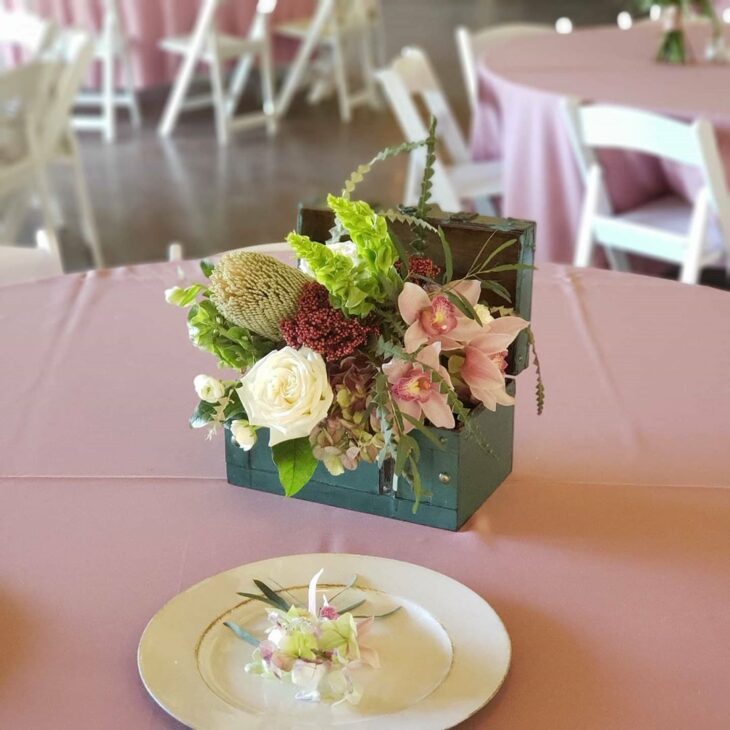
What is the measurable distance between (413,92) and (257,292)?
284 centimetres

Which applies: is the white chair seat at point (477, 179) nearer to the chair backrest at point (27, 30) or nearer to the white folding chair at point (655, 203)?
the white folding chair at point (655, 203)

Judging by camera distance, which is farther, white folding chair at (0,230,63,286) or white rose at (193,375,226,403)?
white folding chair at (0,230,63,286)

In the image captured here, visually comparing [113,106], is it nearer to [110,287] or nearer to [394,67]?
[394,67]

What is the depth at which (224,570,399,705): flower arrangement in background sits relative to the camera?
3.13 ft

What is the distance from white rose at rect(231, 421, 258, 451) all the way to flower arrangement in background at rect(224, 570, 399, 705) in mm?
214

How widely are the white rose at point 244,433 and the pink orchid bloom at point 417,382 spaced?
0.51 feet

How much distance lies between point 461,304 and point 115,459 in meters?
0.48

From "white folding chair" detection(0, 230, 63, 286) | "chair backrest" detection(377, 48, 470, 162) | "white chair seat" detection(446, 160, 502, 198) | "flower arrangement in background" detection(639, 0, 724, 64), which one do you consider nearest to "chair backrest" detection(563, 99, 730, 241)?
"chair backrest" detection(377, 48, 470, 162)

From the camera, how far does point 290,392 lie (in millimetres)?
1085

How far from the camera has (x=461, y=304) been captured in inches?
44.6

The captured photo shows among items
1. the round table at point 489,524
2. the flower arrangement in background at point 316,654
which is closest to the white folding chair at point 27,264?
the round table at point 489,524

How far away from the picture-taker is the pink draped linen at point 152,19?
6.01m

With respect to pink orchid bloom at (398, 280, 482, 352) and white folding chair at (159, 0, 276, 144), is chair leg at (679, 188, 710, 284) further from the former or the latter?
white folding chair at (159, 0, 276, 144)

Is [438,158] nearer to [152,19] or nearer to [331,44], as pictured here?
[152,19]
